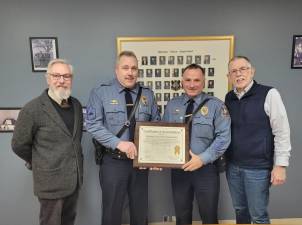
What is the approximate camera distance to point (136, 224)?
2078mm

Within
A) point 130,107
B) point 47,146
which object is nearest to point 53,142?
point 47,146

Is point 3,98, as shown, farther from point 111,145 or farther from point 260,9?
point 260,9

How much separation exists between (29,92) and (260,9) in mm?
2208

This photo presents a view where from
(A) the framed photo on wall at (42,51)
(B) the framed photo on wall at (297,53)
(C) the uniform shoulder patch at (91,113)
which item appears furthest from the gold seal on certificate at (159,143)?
(B) the framed photo on wall at (297,53)

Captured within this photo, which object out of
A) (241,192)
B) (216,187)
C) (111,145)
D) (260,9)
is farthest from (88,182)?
(260,9)

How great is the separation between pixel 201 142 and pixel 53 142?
1.03 m

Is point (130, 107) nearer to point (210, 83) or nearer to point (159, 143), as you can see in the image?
point (159, 143)

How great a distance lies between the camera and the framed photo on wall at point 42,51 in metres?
2.18

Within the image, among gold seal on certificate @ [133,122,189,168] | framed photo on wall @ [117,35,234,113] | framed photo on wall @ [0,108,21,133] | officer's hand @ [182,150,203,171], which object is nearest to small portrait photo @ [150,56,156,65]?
framed photo on wall @ [117,35,234,113]

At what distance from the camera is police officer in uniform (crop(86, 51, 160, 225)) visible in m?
1.84

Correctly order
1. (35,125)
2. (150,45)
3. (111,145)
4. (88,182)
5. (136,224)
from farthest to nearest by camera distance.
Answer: (88,182) → (150,45) → (136,224) → (111,145) → (35,125)

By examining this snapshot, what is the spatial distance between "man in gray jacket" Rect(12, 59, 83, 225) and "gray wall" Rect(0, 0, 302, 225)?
21.6 inches

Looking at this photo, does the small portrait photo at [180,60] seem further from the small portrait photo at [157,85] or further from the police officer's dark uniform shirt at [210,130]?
the police officer's dark uniform shirt at [210,130]

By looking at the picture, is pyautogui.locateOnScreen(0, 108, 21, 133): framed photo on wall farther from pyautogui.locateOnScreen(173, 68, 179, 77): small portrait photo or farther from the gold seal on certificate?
pyautogui.locateOnScreen(173, 68, 179, 77): small portrait photo
